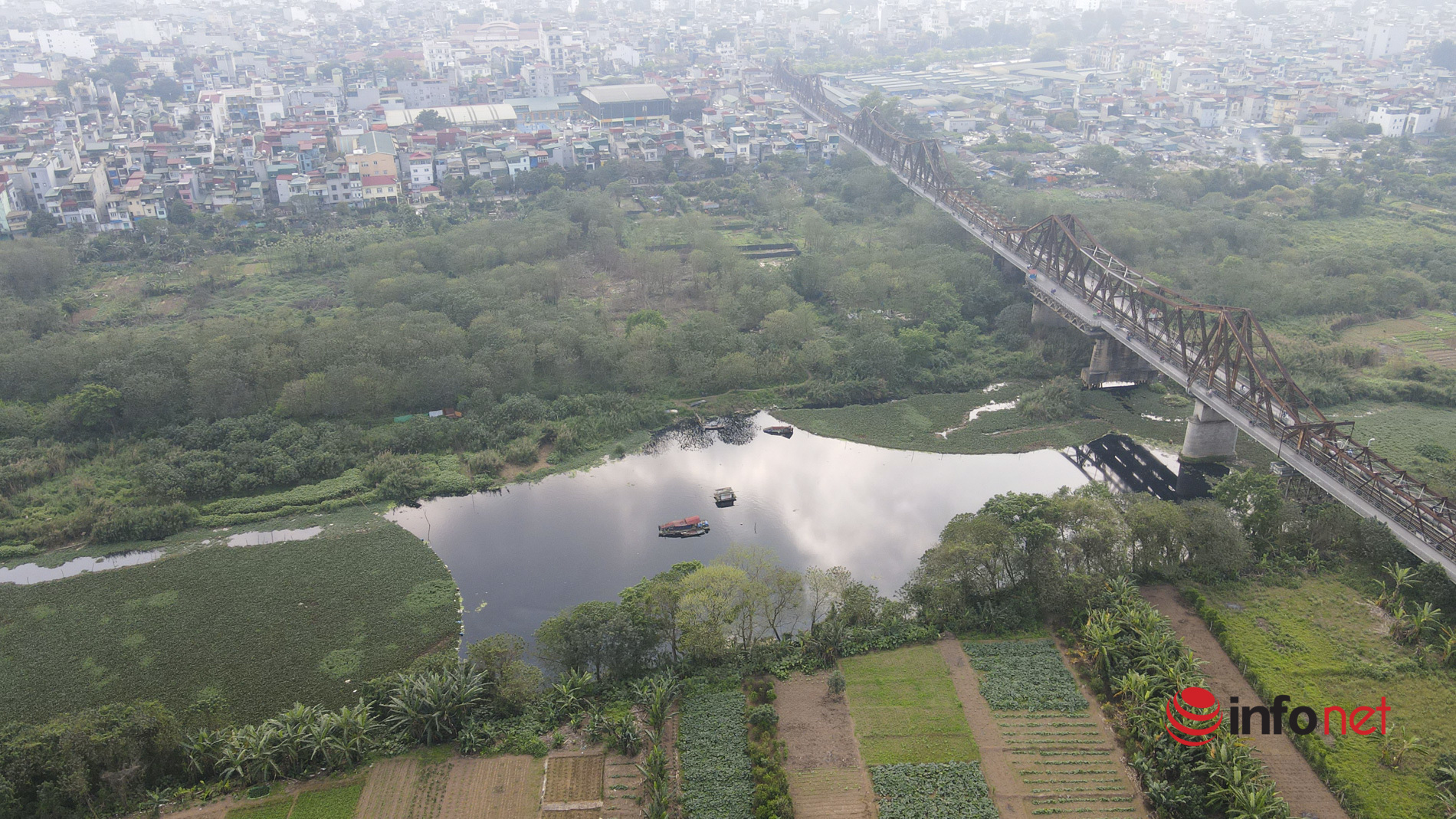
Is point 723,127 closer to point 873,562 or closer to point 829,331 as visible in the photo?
point 829,331

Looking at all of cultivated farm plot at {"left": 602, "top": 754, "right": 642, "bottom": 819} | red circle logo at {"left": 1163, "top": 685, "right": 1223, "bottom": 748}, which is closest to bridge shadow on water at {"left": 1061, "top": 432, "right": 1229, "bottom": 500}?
red circle logo at {"left": 1163, "top": 685, "right": 1223, "bottom": 748}

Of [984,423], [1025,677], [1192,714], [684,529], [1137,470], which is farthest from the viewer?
[984,423]

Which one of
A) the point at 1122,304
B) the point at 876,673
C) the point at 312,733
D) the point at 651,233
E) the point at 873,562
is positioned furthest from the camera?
the point at 651,233

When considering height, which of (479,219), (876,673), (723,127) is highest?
(723,127)

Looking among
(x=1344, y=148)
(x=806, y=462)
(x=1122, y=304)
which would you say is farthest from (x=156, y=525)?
(x=1344, y=148)

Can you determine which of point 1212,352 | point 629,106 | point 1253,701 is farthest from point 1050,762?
point 629,106

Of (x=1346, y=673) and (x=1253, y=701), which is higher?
(x=1346, y=673)

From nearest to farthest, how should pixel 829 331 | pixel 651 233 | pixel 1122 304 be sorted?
pixel 1122 304 → pixel 829 331 → pixel 651 233

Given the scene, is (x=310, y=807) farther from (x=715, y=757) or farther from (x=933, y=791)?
(x=933, y=791)
